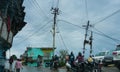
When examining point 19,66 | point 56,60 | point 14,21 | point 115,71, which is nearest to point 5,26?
point 14,21

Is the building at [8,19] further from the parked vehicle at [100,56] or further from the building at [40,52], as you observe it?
the building at [40,52]

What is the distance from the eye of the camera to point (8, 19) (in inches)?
910

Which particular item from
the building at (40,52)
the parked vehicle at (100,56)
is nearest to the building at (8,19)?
the parked vehicle at (100,56)

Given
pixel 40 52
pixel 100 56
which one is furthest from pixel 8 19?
pixel 40 52

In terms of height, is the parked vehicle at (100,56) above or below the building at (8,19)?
below

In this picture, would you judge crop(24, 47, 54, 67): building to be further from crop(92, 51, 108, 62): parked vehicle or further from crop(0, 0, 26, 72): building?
crop(0, 0, 26, 72): building

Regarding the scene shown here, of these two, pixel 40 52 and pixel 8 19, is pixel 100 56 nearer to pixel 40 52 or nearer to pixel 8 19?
pixel 8 19

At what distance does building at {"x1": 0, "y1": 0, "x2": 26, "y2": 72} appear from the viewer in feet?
70.2

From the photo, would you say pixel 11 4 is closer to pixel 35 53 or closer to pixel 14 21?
pixel 14 21

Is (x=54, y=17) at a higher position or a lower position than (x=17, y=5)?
higher

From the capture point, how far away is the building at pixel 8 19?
21406mm

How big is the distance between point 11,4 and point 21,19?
480 cm

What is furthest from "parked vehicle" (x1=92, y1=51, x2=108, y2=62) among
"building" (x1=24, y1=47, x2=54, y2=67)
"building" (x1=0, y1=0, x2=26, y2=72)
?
"building" (x1=24, y1=47, x2=54, y2=67)

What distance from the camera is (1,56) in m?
23.0
